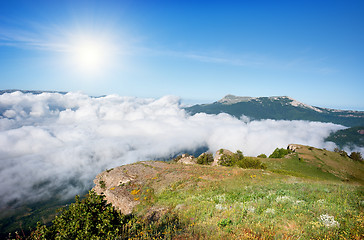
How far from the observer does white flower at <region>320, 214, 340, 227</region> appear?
24.2 ft

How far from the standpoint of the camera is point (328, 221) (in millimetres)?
7715

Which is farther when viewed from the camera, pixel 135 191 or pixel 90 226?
pixel 135 191

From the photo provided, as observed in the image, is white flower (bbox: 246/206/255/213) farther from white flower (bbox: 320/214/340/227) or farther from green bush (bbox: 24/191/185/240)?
green bush (bbox: 24/191/185/240)

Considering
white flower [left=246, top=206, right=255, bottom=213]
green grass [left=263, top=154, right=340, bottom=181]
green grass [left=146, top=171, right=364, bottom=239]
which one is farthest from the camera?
green grass [left=263, top=154, right=340, bottom=181]

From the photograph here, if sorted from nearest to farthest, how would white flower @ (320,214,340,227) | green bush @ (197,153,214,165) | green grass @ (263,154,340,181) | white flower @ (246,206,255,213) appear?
white flower @ (320,214,340,227), white flower @ (246,206,255,213), green grass @ (263,154,340,181), green bush @ (197,153,214,165)

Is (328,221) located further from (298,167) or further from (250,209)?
(298,167)

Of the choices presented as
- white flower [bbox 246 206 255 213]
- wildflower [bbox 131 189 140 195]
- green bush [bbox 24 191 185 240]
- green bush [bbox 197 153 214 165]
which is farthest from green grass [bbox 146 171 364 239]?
green bush [bbox 197 153 214 165]

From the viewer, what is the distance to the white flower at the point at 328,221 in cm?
739

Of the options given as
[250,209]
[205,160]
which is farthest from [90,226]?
[205,160]

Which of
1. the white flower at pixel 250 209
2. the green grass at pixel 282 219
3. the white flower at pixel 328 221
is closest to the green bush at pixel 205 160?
the green grass at pixel 282 219

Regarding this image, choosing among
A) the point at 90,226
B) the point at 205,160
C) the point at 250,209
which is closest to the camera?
the point at 90,226

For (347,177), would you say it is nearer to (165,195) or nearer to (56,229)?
(165,195)

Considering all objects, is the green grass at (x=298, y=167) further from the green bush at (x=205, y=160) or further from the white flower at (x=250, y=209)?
the white flower at (x=250, y=209)

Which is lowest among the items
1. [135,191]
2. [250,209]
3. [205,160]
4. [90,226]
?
[205,160]
